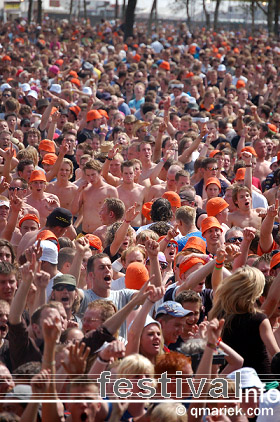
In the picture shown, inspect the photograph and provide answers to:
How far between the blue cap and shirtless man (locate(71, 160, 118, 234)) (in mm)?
4375

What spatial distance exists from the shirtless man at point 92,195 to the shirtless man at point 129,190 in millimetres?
246

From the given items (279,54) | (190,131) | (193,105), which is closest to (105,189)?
(190,131)

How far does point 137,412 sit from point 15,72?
15806 mm

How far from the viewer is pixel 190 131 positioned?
46.1 ft

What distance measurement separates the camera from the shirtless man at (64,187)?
10.8m

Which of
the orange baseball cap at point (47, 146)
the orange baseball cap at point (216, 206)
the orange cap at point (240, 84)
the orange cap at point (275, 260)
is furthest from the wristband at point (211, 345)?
the orange cap at point (240, 84)

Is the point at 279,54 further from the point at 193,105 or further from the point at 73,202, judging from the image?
the point at 73,202

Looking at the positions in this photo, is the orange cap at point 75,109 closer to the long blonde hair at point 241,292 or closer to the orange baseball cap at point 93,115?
the orange baseball cap at point 93,115

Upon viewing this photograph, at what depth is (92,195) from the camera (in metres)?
10.6

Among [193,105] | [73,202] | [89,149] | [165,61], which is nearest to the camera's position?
[73,202]

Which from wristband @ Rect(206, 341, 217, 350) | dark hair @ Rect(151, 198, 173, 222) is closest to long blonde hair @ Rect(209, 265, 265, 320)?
wristband @ Rect(206, 341, 217, 350)

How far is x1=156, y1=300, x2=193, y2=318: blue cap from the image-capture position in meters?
6.09

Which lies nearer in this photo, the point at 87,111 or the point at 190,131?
the point at 190,131

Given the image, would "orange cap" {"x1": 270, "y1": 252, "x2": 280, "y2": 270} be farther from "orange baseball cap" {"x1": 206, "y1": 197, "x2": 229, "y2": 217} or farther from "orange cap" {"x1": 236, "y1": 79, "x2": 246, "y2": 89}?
"orange cap" {"x1": 236, "y1": 79, "x2": 246, "y2": 89}
